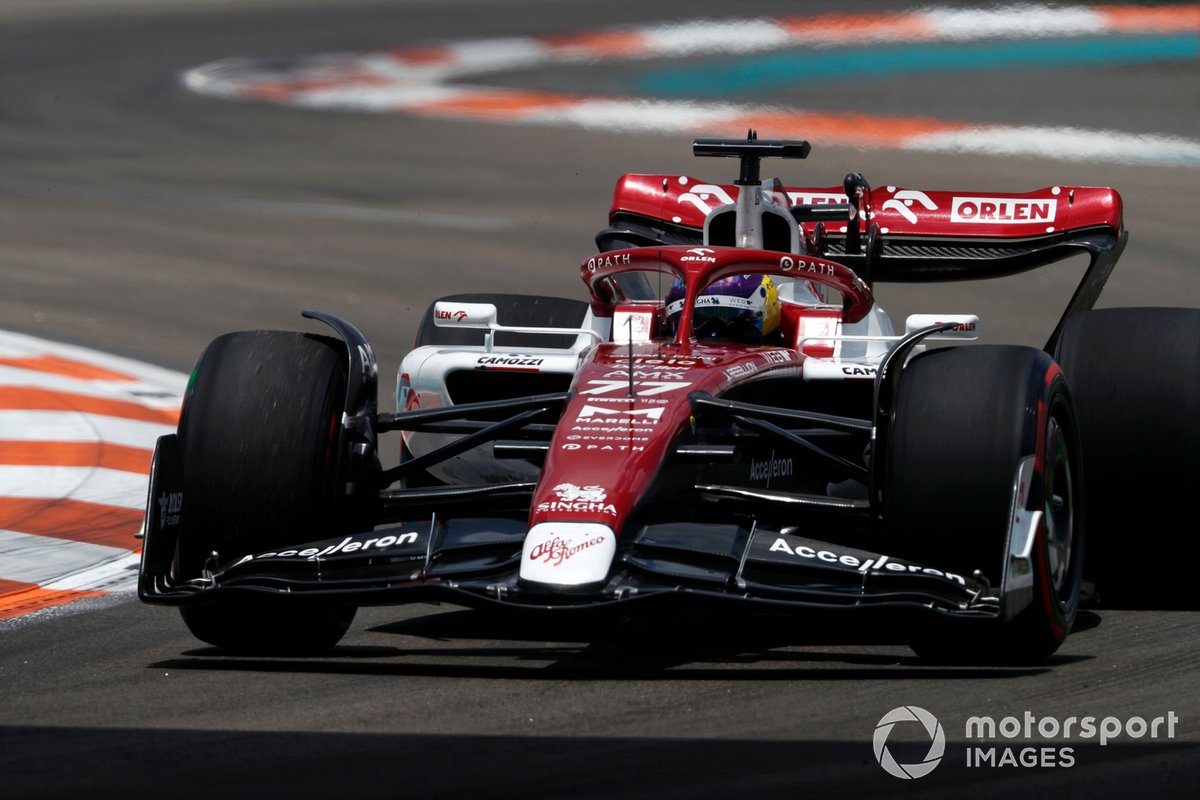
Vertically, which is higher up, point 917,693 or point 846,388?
point 846,388

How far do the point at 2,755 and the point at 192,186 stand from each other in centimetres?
1447

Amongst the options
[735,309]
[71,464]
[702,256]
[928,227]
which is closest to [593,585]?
[702,256]

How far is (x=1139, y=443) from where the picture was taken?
6.80 meters

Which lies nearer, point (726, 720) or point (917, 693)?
point (726, 720)

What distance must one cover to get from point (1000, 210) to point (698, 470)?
348 cm

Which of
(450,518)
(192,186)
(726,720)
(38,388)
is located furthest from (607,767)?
(192,186)

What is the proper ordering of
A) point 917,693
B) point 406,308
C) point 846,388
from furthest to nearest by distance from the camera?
point 406,308
point 846,388
point 917,693

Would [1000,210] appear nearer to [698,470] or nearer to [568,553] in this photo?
[698,470]

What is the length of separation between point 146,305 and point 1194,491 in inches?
360

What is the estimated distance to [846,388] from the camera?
713 centimetres

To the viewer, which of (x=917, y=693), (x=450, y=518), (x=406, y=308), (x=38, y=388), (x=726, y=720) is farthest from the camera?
(x=406, y=308)

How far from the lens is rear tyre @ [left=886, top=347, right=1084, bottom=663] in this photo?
5777 mm

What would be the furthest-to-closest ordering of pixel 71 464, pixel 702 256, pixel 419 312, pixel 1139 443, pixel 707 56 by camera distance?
pixel 707 56 < pixel 419 312 < pixel 71 464 < pixel 702 256 < pixel 1139 443

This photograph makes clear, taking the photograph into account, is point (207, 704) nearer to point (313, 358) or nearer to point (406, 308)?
point (313, 358)
